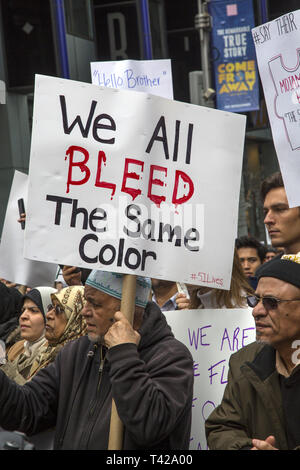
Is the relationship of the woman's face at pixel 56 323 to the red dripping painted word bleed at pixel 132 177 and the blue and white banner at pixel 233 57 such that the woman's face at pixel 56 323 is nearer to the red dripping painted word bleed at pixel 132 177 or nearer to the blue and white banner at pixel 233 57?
the red dripping painted word bleed at pixel 132 177

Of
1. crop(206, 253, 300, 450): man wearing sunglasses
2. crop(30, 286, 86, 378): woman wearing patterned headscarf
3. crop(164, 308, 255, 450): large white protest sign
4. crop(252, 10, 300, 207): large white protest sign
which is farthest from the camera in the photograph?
crop(30, 286, 86, 378): woman wearing patterned headscarf

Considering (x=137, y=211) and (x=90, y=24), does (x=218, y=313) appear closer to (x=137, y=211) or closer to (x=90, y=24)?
(x=137, y=211)

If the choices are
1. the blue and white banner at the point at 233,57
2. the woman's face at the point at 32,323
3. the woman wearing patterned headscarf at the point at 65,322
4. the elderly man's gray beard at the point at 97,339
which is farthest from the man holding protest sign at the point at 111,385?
the blue and white banner at the point at 233,57

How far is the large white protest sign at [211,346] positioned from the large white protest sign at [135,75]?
405 centimetres

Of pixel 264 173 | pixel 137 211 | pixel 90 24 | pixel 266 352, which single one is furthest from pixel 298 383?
pixel 264 173

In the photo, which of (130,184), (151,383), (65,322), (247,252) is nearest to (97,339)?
(151,383)

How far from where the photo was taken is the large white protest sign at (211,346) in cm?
435

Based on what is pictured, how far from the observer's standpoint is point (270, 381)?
3.34 metres

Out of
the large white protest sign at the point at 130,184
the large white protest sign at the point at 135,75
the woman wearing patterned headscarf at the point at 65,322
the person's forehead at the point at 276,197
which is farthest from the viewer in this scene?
the large white protest sign at the point at 135,75

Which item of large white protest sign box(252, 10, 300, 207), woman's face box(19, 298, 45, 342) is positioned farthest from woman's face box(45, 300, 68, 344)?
large white protest sign box(252, 10, 300, 207)

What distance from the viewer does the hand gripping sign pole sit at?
3506 mm

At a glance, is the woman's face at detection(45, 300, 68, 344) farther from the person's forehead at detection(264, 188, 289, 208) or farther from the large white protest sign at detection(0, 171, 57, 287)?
the large white protest sign at detection(0, 171, 57, 287)

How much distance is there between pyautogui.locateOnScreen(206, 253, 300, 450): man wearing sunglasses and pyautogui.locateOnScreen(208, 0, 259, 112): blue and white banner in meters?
10.3

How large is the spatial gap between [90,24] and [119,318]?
1432 cm
